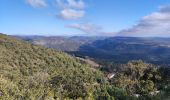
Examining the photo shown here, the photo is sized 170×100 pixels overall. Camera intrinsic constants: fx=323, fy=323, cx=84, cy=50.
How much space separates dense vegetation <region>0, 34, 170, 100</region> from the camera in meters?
61.2

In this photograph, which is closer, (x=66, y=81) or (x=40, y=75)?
(x=66, y=81)

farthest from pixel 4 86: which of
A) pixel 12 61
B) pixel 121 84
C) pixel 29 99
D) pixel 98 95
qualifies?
pixel 12 61

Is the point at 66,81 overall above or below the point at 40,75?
above

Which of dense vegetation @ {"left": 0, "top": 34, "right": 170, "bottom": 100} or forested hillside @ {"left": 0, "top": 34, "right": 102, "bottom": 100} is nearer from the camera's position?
dense vegetation @ {"left": 0, "top": 34, "right": 170, "bottom": 100}

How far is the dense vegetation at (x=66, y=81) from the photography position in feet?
A: 201

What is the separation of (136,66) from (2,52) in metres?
80.3

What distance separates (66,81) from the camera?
95.6 metres

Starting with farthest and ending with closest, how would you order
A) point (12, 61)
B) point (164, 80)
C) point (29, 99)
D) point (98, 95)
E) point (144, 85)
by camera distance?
point (12, 61)
point (164, 80)
point (144, 85)
point (98, 95)
point (29, 99)

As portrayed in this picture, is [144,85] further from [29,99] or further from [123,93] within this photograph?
[29,99]

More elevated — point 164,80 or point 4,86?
point 4,86

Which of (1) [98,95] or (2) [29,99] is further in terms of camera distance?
(1) [98,95]

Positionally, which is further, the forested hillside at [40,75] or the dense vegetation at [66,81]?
the forested hillside at [40,75]

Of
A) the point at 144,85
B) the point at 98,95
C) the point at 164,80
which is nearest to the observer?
the point at 98,95

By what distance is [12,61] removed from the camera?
152000mm
